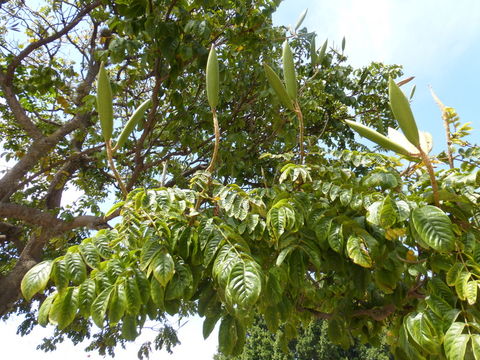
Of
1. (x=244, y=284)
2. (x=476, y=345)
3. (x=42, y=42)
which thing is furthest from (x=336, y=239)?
(x=42, y=42)

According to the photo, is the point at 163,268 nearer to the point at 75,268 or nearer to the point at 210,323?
the point at 75,268

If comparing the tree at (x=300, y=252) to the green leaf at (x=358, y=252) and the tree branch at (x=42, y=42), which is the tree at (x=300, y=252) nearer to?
the green leaf at (x=358, y=252)

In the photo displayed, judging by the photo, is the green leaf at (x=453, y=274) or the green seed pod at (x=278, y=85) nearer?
the green leaf at (x=453, y=274)

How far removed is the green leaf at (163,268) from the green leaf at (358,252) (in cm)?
67

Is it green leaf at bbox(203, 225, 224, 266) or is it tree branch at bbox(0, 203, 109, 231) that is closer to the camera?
green leaf at bbox(203, 225, 224, 266)

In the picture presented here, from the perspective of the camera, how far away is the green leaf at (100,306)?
1.38 meters

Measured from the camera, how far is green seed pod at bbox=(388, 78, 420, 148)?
4.51 feet

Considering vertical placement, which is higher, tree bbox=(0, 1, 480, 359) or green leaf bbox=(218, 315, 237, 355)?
tree bbox=(0, 1, 480, 359)

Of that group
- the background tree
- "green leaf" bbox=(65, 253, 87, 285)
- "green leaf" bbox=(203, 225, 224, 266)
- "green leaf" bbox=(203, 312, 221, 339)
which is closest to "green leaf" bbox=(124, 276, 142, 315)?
"green leaf" bbox=(65, 253, 87, 285)

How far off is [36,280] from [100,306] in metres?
0.26

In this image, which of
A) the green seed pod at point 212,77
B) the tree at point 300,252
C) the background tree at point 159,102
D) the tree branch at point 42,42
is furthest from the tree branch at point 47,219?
the green seed pod at point 212,77

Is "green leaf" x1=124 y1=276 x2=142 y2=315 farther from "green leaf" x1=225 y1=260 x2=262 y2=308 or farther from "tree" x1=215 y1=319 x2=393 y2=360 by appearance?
"tree" x1=215 y1=319 x2=393 y2=360

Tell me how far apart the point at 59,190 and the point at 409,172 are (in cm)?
547

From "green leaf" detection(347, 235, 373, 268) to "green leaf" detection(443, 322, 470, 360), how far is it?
33 centimetres
